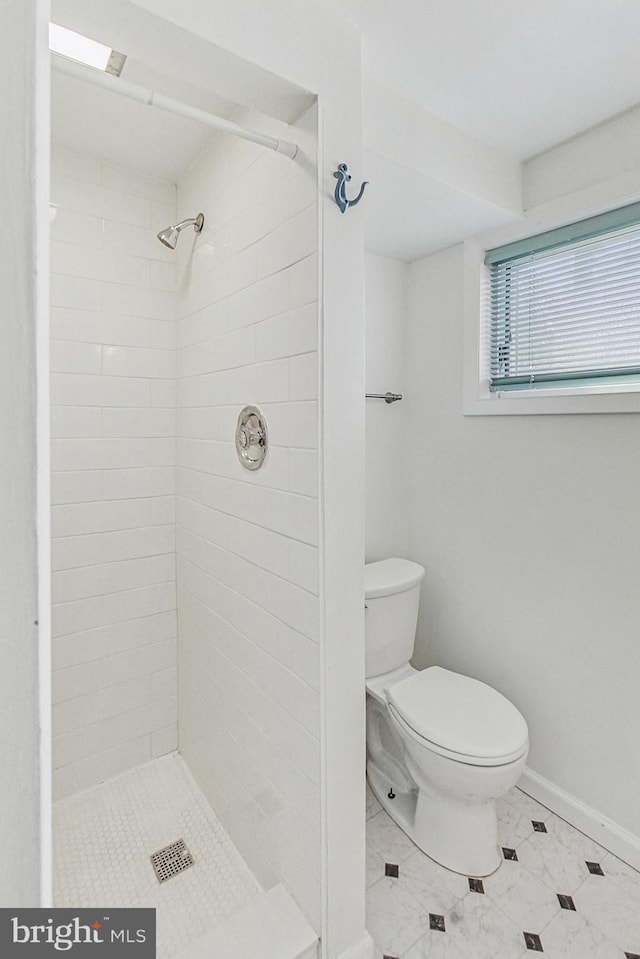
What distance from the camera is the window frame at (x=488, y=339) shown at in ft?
5.17

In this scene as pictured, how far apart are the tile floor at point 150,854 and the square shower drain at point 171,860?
0.05 ft

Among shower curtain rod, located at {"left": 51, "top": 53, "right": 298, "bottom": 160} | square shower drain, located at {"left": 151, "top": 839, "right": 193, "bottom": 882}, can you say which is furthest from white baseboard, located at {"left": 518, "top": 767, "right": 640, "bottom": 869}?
shower curtain rod, located at {"left": 51, "top": 53, "right": 298, "bottom": 160}

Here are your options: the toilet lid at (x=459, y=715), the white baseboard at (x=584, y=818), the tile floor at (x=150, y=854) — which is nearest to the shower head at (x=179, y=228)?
the toilet lid at (x=459, y=715)

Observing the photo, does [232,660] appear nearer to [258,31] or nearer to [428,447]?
[428,447]

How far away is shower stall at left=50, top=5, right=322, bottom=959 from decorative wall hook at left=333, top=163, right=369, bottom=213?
0.06 metres

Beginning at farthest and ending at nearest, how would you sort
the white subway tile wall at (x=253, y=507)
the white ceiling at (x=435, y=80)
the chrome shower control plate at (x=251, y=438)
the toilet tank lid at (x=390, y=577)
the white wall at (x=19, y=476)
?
the toilet tank lid at (x=390, y=577)
the chrome shower control plate at (x=251, y=438)
the white subway tile wall at (x=253, y=507)
the white ceiling at (x=435, y=80)
the white wall at (x=19, y=476)

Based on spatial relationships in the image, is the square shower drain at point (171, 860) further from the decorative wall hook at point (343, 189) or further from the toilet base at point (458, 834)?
the decorative wall hook at point (343, 189)

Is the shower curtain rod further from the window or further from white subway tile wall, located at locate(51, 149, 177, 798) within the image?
the window

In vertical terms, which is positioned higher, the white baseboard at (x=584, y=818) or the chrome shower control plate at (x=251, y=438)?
the chrome shower control plate at (x=251, y=438)

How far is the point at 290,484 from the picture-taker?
1291 mm

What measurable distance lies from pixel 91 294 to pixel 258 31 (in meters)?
1.08

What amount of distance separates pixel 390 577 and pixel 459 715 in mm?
538

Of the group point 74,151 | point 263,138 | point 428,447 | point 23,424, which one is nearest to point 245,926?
point 23,424

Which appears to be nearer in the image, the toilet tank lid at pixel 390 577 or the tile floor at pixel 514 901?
the tile floor at pixel 514 901
